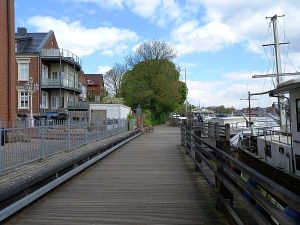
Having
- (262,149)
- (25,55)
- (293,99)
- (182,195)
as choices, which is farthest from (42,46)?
(182,195)

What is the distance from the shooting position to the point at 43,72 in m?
57.8

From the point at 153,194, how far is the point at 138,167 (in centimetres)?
543

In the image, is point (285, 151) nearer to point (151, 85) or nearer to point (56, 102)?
point (56, 102)

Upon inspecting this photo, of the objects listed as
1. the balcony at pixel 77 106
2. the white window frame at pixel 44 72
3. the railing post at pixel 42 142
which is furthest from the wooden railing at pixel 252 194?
the balcony at pixel 77 106

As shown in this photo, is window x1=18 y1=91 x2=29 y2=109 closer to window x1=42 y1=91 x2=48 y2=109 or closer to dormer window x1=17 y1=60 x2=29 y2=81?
dormer window x1=17 y1=60 x2=29 y2=81

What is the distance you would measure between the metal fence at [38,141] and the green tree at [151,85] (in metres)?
49.9

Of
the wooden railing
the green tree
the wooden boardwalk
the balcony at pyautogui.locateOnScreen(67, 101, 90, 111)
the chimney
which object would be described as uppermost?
the chimney

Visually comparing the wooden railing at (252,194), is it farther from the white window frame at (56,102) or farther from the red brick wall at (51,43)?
the red brick wall at (51,43)

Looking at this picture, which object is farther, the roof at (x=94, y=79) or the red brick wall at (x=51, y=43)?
the roof at (x=94, y=79)

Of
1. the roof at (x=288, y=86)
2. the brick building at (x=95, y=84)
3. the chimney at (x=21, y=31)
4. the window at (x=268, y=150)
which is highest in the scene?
the chimney at (x=21, y=31)

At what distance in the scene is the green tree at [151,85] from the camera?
70062mm

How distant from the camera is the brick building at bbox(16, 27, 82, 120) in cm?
5562

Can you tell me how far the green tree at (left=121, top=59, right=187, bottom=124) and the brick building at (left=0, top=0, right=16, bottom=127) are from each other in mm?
43675

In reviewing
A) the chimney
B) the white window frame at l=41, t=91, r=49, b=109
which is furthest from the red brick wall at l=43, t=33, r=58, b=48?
the white window frame at l=41, t=91, r=49, b=109
